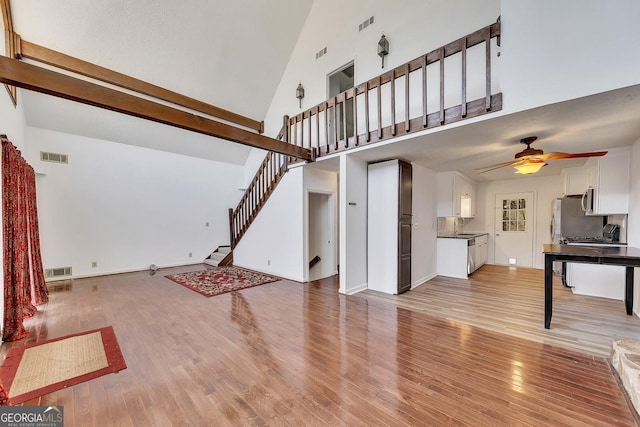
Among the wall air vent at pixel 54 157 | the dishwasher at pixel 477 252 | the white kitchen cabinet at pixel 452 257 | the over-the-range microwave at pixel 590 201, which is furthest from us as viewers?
the dishwasher at pixel 477 252

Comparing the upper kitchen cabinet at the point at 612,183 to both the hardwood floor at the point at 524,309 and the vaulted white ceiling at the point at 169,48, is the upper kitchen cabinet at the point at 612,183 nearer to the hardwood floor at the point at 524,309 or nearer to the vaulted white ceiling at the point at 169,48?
the hardwood floor at the point at 524,309

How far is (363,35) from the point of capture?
5254 mm

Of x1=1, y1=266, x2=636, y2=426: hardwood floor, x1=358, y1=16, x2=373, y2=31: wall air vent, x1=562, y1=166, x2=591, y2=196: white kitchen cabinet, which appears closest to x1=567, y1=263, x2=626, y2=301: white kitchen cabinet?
x1=1, y1=266, x2=636, y2=426: hardwood floor

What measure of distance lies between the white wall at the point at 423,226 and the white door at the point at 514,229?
2946 millimetres

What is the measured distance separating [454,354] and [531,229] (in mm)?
6442

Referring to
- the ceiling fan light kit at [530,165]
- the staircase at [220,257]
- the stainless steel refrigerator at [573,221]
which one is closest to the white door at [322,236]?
the staircase at [220,257]

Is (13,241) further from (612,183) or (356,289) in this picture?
(612,183)

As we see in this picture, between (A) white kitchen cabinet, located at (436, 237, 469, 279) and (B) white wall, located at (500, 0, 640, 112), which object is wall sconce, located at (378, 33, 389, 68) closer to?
Result: (B) white wall, located at (500, 0, 640, 112)

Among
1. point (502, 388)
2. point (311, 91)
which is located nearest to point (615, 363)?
point (502, 388)

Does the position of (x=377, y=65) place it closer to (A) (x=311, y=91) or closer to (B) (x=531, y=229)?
(A) (x=311, y=91)

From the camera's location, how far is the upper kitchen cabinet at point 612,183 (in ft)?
13.2

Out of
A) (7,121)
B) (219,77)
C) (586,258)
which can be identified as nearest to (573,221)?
(586,258)

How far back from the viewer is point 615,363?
2.27 metres

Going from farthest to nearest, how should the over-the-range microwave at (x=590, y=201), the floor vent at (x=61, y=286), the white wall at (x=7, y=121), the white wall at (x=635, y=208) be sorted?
1. the floor vent at (x=61, y=286)
2. the over-the-range microwave at (x=590, y=201)
3. the white wall at (x=635, y=208)
4. the white wall at (x=7, y=121)
